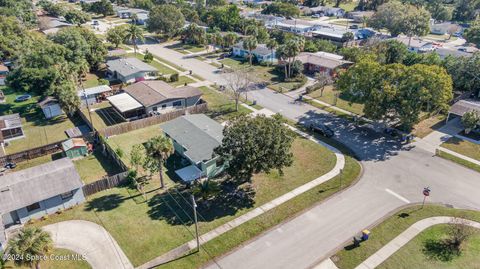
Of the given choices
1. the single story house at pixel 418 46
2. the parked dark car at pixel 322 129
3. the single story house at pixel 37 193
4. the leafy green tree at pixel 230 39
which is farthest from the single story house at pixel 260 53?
the single story house at pixel 37 193

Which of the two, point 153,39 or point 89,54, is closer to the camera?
point 89,54

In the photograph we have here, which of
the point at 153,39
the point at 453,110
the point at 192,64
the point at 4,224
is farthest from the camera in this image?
the point at 153,39

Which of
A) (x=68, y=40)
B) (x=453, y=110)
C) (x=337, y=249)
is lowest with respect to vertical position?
(x=337, y=249)

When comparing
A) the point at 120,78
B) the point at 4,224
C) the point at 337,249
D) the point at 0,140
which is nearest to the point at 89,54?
the point at 120,78

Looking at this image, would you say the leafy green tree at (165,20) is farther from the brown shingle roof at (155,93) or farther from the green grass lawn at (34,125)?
the green grass lawn at (34,125)

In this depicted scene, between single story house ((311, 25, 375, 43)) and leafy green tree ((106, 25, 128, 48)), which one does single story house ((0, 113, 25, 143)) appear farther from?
single story house ((311, 25, 375, 43))

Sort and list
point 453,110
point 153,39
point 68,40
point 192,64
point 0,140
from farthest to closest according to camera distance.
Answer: point 153,39, point 192,64, point 68,40, point 453,110, point 0,140

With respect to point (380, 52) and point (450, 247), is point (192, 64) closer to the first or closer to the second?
point (380, 52)
